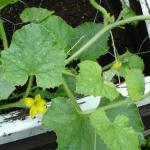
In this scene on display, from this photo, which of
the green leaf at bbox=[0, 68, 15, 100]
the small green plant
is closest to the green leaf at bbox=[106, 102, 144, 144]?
the small green plant

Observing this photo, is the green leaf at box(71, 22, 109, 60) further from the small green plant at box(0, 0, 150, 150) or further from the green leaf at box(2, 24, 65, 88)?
the green leaf at box(2, 24, 65, 88)

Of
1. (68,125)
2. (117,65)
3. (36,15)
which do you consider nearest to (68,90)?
(68,125)

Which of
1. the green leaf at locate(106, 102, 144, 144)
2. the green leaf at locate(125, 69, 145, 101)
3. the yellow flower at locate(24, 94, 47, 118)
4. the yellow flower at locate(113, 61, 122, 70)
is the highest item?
the yellow flower at locate(113, 61, 122, 70)

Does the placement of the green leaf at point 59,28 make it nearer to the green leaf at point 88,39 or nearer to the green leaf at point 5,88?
the green leaf at point 88,39

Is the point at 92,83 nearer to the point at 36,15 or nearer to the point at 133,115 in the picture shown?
the point at 133,115

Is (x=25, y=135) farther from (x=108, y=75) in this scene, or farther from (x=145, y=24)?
(x=145, y=24)

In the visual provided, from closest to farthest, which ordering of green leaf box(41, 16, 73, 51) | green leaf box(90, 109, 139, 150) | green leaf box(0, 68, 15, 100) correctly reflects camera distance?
1. green leaf box(90, 109, 139, 150)
2. green leaf box(0, 68, 15, 100)
3. green leaf box(41, 16, 73, 51)

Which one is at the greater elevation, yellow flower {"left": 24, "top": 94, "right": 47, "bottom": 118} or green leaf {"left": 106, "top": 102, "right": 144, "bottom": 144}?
yellow flower {"left": 24, "top": 94, "right": 47, "bottom": 118}
